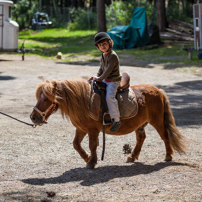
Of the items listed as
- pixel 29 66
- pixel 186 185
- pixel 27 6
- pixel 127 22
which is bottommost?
pixel 186 185

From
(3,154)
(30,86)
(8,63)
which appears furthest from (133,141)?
(8,63)

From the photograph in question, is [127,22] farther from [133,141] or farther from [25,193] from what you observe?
[25,193]

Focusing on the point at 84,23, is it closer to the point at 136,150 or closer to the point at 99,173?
the point at 136,150

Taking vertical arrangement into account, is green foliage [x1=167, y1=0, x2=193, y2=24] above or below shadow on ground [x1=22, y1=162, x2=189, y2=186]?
above

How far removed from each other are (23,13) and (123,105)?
42506mm

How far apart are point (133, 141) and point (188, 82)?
7.76m

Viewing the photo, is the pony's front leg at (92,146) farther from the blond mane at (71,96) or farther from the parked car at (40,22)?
the parked car at (40,22)

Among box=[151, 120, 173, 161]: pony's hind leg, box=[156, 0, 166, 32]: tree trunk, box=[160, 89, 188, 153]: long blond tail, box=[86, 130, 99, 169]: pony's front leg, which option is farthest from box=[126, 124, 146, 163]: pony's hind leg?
box=[156, 0, 166, 32]: tree trunk

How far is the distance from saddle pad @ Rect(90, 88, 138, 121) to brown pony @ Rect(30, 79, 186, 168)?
0.25ft

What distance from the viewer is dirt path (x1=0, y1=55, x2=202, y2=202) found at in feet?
14.8

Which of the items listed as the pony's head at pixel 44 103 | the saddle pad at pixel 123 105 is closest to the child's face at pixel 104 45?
the saddle pad at pixel 123 105

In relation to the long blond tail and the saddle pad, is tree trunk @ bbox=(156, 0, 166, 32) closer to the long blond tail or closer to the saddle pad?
the long blond tail

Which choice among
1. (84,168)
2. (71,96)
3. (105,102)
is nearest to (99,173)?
(84,168)

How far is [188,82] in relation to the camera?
14445 mm
